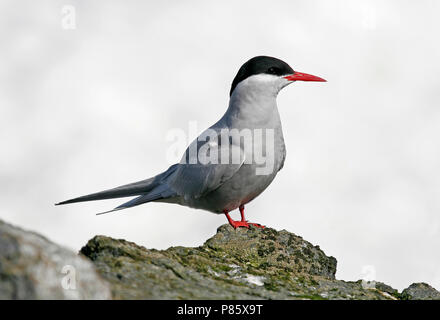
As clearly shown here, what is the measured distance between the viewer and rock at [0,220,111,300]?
11.2ft

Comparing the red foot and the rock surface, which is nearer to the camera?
the rock surface

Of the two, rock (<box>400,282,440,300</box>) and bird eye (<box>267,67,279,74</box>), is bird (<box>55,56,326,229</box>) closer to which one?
bird eye (<box>267,67,279,74</box>)

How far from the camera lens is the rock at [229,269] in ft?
14.2

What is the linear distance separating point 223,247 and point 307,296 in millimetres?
1872

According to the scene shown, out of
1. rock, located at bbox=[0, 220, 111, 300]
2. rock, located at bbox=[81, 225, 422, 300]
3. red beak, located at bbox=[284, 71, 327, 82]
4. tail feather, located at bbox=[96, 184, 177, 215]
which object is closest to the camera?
rock, located at bbox=[0, 220, 111, 300]

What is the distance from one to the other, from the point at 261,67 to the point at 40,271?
4.73m

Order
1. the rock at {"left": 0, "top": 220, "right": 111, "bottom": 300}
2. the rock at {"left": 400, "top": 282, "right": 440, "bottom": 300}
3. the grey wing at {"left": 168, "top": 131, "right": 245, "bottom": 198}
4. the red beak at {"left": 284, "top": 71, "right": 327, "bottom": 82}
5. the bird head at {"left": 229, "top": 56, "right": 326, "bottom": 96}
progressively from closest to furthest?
the rock at {"left": 0, "top": 220, "right": 111, "bottom": 300} < the rock at {"left": 400, "top": 282, "right": 440, "bottom": 300} < the grey wing at {"left": 168, "top": 131, "right": 245, "bottom": 198} < the bird head at {"left": 229, "top": 56, "right": 326, "bottom": 96} < the red beak at {"left": 284, "top": 71, "right": 327, "bottom": 82}

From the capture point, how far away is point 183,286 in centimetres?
441

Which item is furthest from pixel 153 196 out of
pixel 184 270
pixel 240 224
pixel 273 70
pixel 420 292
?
pixel 420 292

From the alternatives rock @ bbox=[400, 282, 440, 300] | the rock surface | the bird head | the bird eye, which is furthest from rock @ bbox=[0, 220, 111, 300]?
the bird eye

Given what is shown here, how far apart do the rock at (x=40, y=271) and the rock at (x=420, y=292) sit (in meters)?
3.33

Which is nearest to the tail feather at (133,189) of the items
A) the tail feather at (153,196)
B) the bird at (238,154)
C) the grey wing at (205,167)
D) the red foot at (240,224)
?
the bird at (238,154)
